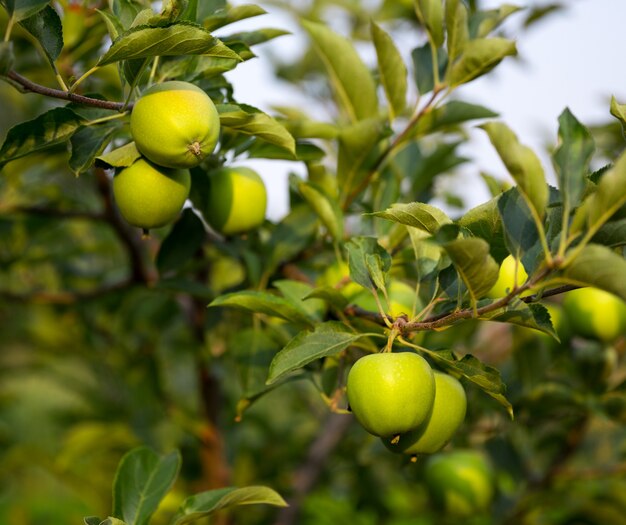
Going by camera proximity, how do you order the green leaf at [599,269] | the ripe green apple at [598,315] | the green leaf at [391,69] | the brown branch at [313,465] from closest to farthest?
the green leaf at [599,269]
the green leaf at [391,69]
the ripe green apple at [598,315]
the brown branch at [313,465]

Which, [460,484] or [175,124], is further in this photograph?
[460,484]

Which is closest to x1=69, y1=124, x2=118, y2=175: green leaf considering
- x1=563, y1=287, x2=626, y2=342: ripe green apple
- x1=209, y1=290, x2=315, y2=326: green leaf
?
x1=209, y1=290, x2=315, y2=326: green leaf

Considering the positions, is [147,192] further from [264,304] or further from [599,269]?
[599,269]

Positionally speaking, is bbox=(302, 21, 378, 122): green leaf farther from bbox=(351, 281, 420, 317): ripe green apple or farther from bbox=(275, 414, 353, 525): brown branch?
bbox=(275, 414, 353, 525): brown branch

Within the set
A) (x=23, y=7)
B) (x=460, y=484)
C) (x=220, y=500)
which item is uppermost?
(x=23, y=7)

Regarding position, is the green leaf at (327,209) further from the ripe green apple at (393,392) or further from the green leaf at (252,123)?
the ripe green apple at (393,392)

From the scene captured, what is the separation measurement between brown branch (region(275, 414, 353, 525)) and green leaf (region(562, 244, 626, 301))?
1.39 metres

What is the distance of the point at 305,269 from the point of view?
1.42 m

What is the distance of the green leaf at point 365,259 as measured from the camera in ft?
2.82

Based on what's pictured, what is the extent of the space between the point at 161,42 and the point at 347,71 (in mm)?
535

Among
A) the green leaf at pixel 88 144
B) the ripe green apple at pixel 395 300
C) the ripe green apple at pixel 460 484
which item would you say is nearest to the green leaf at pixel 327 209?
the ripe green apple at pixel 395 300

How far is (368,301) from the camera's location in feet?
3.39

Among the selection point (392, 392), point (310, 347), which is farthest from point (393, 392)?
point (310, 347)

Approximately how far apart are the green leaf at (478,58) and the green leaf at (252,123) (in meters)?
0.37
